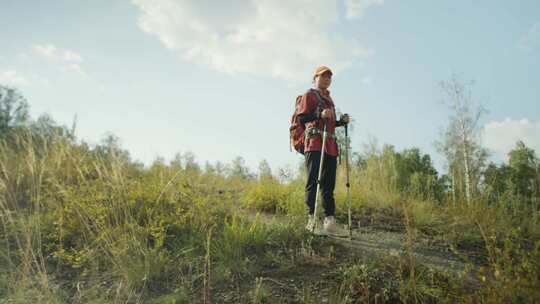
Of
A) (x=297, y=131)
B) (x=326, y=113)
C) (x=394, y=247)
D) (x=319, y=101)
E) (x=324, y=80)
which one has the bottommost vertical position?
(x=394, y=247)

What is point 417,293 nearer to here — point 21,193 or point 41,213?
point 41,213

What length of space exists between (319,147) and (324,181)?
50 centimetres

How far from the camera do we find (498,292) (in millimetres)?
2303

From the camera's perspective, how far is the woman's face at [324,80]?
15.9 ft

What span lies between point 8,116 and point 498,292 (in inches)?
1284

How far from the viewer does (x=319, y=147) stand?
475 cm

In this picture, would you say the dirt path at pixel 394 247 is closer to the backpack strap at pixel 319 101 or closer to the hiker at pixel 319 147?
the hiker at pixel 319 147

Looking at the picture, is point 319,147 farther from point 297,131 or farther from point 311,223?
point 311,223

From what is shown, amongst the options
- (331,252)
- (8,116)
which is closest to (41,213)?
(331,252)

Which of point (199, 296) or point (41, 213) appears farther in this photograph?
point (41, 213)

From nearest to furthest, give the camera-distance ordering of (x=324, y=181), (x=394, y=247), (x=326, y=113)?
(x=394, y=247) → (x=326, y=113) → (x=324, y=181)

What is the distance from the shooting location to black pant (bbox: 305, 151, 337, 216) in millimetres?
4668

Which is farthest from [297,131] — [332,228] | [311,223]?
[332,228]

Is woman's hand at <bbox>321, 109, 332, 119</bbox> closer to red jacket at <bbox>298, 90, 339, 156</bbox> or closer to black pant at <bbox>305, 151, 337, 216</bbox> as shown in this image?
red jacket at <bbox>298, 90, 339, 156</bbox>
